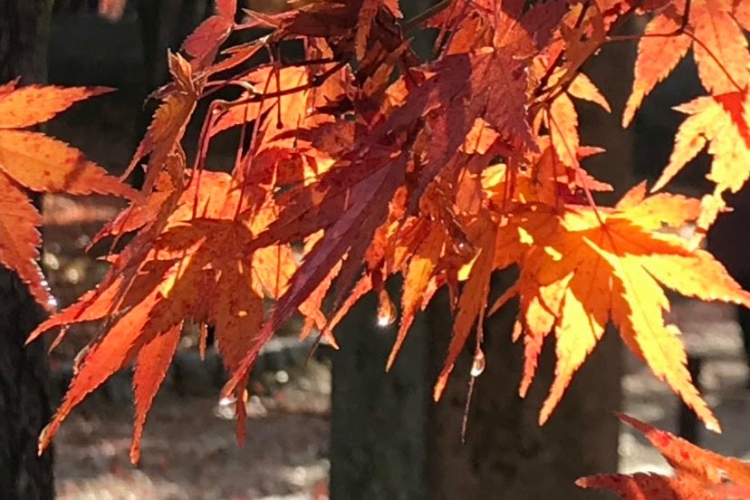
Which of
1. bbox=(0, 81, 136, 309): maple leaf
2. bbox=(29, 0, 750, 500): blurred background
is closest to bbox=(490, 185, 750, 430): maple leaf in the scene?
bbox=(29, 0, 750, 500): blurred background

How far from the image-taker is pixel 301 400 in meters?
5.25

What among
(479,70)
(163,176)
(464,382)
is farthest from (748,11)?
(464,382)

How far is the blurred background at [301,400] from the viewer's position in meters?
1.69

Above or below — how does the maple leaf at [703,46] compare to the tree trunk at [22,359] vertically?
above

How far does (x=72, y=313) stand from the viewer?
2.27 ft

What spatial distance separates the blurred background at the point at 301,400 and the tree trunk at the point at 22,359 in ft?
1.43

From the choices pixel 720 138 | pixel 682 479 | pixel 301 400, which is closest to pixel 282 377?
pixel 301 400

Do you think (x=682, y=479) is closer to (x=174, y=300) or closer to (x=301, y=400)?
(x=174, y=300)

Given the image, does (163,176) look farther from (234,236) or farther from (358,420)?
(358,420)

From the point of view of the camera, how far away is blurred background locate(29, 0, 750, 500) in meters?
1.69

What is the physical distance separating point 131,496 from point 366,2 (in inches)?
150

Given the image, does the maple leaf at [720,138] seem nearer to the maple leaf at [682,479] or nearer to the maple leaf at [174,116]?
the maple leaf at [682,479]

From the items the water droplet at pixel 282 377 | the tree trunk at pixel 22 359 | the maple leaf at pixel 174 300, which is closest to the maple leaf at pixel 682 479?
the maple leaf at pixel 174 300

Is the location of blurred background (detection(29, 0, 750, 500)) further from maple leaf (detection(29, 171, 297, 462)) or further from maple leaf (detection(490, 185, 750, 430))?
maple leaf (detection(490, 185, 750, 430))
